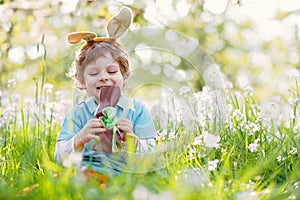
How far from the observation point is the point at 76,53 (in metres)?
2.82

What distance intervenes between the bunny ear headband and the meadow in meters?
0.41

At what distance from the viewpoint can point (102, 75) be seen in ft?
8.42

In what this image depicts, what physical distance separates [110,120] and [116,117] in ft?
0.14

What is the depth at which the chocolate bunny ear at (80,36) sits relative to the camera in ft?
8.95

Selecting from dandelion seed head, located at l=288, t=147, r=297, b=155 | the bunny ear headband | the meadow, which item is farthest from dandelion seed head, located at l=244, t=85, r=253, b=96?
the bunny ear headband

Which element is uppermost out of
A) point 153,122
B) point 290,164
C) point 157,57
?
point 157,57

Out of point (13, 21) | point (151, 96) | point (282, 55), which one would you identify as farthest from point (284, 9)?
point (151, 96)

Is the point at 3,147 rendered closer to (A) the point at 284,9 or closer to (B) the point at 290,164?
(B) the point at 290,164

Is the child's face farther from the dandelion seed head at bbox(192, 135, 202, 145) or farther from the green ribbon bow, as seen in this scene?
the dandelion seed head at bbox(192, 135, 202, 145)

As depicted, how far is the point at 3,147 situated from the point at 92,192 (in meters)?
1.24

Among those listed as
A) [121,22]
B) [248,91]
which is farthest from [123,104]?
[248,91]

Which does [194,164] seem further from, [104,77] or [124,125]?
[104,77]

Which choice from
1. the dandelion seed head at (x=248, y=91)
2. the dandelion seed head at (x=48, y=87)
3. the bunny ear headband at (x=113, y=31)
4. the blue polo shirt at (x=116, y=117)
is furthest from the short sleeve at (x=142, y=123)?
the dandelion seed head at (x=48, y=87)

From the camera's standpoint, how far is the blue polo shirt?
8.30 feet
